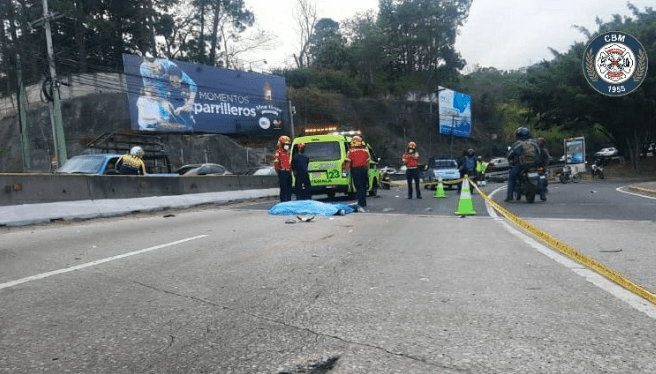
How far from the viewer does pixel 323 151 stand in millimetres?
16812

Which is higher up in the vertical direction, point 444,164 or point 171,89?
point 171,89

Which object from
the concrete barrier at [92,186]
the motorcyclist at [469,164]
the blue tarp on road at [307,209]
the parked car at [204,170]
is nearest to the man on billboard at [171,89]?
the parked car at [204,170]

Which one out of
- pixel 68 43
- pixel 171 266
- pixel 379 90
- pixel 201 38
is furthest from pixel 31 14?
pixel 171 266

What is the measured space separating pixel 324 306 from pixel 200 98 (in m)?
36.0

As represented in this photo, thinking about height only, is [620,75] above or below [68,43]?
below

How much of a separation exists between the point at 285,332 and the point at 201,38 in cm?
4678

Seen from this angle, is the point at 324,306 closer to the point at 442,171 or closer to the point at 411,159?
the point at 411,159

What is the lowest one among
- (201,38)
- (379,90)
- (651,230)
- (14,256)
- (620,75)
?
(651,230)

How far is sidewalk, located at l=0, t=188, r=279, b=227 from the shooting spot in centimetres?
1056

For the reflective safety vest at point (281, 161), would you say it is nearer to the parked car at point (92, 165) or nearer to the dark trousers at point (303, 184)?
the dark trousers at point (303, 184)

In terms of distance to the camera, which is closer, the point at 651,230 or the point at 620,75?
the point at 651,230

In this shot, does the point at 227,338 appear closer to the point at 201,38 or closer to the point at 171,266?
the point at 171,266

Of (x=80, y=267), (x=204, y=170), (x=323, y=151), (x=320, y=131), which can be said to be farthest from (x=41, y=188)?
(x=204, y=170)

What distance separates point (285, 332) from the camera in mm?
3398
